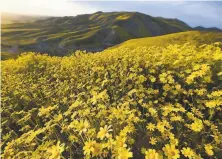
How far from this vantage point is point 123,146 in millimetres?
5191

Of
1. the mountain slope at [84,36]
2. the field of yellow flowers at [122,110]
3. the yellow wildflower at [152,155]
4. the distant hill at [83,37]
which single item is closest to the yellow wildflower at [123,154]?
the field of yellow flowers at [122,110]

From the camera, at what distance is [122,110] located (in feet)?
22.2

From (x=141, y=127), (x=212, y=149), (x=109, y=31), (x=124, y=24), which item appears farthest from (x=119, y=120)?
(x=124, y=24)

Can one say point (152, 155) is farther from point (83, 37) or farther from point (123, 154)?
point (83, 37)

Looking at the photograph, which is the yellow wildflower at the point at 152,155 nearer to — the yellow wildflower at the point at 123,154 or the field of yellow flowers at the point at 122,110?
the field of yellow flowers at the point at 122,110

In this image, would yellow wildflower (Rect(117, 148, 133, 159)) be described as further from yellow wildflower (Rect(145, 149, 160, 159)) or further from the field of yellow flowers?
yellow wildflower (Rect(145, 149, 160, 159))

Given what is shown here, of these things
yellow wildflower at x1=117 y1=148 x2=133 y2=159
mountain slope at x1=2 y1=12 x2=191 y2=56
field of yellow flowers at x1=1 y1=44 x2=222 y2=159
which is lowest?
mountain slope at x1=2 y1=12 x2=191 y2=56

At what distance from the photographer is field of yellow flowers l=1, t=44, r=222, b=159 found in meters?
6.22

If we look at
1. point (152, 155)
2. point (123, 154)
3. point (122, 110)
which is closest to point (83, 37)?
point (122, 110)

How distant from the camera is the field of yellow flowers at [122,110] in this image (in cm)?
622

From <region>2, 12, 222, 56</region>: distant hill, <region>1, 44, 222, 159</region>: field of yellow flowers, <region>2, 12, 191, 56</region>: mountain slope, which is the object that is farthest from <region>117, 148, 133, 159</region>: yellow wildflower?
<region>2, 12, 191, 56</region>: mountain slope

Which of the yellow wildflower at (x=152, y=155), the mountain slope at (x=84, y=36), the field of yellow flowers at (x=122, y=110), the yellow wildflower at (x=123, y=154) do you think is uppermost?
the yellow wildflower at (x=123, y=154)

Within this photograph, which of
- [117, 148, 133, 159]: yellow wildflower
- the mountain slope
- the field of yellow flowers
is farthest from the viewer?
the mountain slope

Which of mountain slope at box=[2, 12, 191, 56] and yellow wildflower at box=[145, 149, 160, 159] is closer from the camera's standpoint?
yellow wildflower at box=[145, 149, 160, 159]
